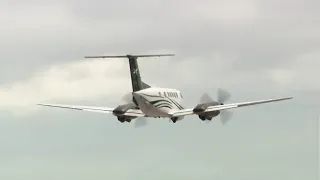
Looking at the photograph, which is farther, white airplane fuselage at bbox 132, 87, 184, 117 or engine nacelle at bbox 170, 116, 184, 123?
engine nacelle at bbox 170, 116, 184, 123

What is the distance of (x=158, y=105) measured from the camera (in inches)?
4929

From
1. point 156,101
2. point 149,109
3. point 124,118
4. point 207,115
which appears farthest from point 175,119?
point 124,118

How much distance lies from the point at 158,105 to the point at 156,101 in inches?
31.7

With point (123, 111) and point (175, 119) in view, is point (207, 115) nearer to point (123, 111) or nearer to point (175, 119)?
point (175, 119)

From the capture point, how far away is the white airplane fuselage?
123 meters

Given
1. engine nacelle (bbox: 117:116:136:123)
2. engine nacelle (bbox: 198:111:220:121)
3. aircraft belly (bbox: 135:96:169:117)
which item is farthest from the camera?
engine nacelle (bbox: 198:111:220:121)

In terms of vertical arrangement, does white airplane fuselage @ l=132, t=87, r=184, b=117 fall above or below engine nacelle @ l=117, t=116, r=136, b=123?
above

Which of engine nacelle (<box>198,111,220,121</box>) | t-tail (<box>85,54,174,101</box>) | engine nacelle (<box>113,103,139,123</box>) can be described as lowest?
engine nacelle (<box>198,111,220,121</box>)

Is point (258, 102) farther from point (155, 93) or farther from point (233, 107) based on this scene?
point (155, 93)

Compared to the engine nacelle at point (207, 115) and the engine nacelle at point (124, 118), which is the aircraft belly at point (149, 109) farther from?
the engine nacelle at point (207, 115)

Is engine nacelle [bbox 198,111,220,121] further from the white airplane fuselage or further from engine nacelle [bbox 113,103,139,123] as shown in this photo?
engine nacelle [bbox 113,103,139,123]

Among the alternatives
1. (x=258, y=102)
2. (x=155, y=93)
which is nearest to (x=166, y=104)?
(x=155, y=93)

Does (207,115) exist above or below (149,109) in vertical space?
below

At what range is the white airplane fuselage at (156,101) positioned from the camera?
4830 inches
